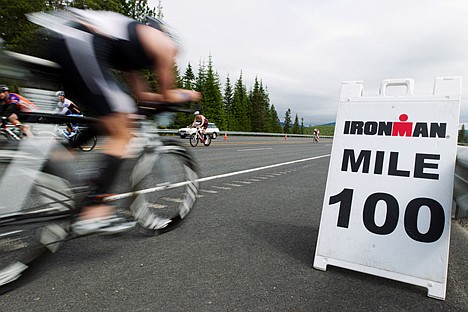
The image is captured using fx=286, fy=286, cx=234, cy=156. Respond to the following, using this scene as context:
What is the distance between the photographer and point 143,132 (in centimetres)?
231

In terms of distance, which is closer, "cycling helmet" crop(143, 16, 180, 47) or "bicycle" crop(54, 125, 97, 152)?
"cycling helmet" crop(143, 16, 180, 47)

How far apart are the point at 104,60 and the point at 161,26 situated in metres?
0.47

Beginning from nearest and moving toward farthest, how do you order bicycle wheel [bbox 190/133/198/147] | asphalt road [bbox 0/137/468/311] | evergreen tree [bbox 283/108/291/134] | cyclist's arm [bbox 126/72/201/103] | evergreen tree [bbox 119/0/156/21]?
Answer: asphalt road [bbox 0/137/468/311], cyclist's arm [bbox 126/72/201/103], bicycle wheel [bbox 190/133/198/147], evergreen tree [bbox 119/0/156/21], evergreen tree [bbox 283/108/291/134]

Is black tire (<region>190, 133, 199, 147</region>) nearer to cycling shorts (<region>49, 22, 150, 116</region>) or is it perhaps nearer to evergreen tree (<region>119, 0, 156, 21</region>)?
cycling shorts (<region>49, 22, 150, 116</region>)

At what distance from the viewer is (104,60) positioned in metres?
1.93

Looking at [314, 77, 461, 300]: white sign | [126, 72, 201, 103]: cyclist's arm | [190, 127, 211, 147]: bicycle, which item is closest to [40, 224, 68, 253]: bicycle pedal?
[126, 72, 201, 103]: cyclist's arm

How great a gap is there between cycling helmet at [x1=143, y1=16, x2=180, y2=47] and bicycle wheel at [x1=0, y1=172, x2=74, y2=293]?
4.09 feet

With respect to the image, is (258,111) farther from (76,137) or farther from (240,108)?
(76,137)

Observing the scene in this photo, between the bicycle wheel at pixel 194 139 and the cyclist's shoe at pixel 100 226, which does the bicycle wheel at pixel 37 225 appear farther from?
the bicycle wheel at pixel 194 139

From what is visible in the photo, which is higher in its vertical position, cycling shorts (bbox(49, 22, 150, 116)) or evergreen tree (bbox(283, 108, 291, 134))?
evergreen tree (bbox(283, 108, 291, 134))

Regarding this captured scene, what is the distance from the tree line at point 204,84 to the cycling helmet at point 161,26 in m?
0.67

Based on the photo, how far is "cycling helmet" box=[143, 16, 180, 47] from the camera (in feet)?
6.63

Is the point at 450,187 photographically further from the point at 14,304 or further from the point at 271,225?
the point at 14,304

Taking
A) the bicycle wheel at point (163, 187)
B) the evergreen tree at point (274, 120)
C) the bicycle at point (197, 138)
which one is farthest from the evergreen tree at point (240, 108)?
the bicycle wheel at point (163, 187)
